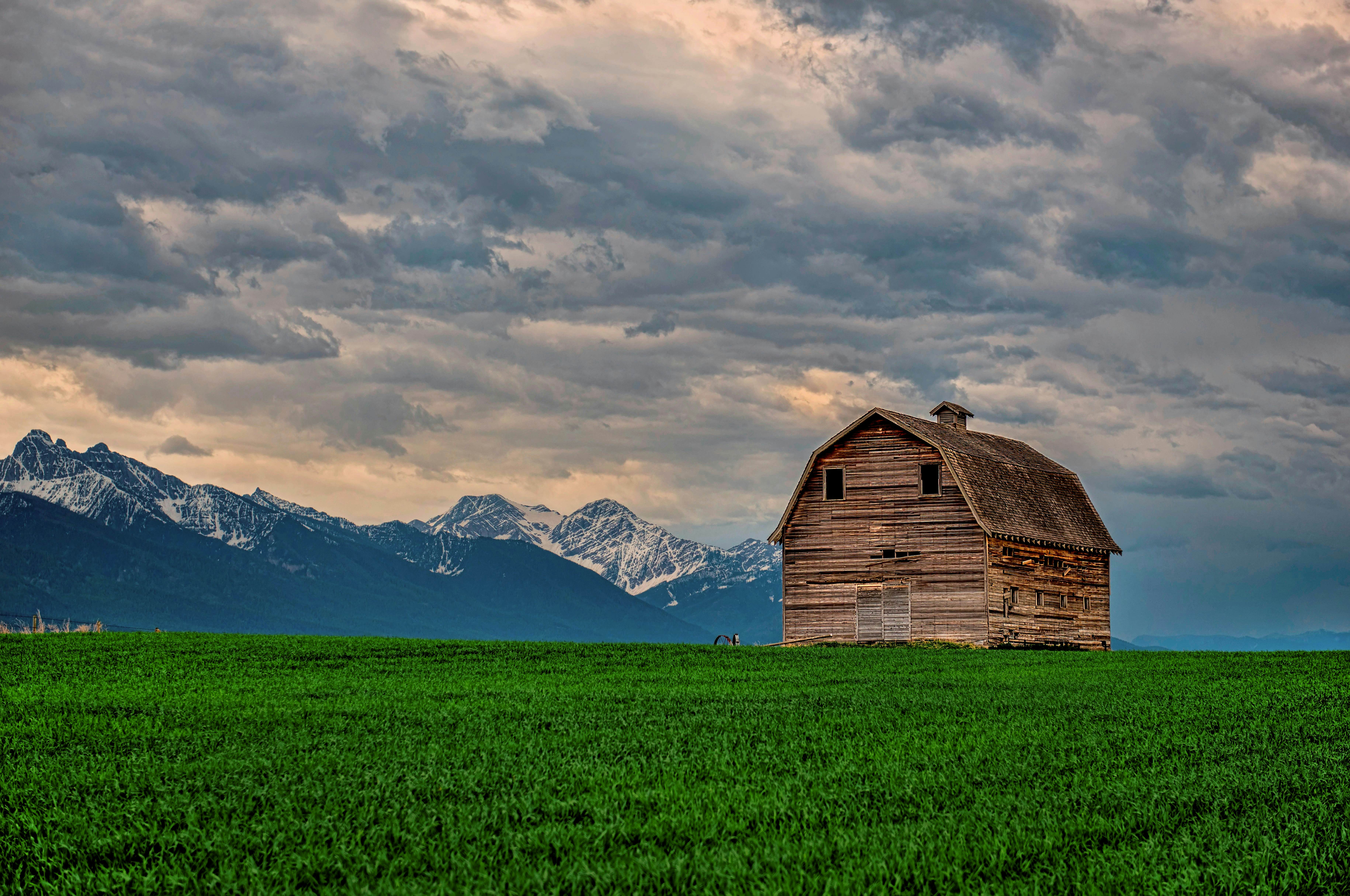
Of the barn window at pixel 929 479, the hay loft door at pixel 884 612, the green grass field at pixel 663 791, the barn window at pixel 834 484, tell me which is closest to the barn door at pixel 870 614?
the hay loft door at pixel 884 612

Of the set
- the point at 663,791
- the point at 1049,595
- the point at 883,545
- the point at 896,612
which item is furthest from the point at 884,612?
the point at 663,791

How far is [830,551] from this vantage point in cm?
5375

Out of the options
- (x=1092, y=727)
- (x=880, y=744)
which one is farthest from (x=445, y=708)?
(x=1092, y=727)

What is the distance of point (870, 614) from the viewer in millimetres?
52438

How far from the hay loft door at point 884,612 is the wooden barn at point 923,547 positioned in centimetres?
5

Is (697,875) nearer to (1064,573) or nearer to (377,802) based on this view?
(377,802)

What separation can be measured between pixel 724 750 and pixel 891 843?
4837mm

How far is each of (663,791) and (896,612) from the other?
42223 mm

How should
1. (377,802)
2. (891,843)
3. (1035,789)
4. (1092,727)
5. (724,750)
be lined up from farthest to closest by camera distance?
(1092,727) → (724,750) → (1035,789) → (377,802) → (891,843)

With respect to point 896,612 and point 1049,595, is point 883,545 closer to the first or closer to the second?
point 896,612

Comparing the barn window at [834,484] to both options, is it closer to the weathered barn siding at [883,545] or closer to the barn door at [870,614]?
the weathered barn siding at [883,545]

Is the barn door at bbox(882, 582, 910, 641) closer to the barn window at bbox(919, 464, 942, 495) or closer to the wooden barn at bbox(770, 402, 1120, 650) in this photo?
the wooden barn at bbox(770, 402, 1120, 650)

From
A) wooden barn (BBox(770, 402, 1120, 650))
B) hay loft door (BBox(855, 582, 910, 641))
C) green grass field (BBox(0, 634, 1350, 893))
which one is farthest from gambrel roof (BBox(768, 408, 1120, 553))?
green grass field (BBox(0, 634, 1350, 893))

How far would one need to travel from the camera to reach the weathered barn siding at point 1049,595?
50812 mm
